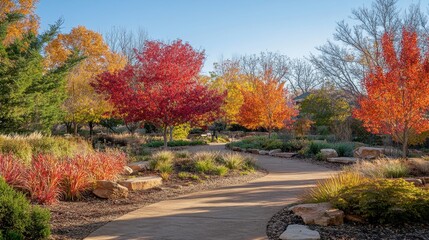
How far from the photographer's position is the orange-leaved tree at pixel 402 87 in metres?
11.3

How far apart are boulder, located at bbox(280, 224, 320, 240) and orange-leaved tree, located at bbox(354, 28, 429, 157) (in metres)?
7.79

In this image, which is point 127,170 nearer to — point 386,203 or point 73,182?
point 73,182

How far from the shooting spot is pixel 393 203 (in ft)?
18.7

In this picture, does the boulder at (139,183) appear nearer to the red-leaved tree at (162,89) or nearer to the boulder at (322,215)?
the boulder at (322,215)

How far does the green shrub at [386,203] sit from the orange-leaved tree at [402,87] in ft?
20.1

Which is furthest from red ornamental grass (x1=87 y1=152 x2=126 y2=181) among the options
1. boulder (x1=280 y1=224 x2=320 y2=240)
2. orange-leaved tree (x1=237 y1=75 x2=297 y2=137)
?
orange-leaved tree (x1=237 y1=75 x2=297 y2=137)

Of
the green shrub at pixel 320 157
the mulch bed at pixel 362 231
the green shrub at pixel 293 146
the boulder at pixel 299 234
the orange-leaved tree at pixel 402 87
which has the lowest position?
the mulch bed at pixel 362 231

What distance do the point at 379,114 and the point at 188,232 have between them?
347 inches

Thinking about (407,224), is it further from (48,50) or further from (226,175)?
(48,50)

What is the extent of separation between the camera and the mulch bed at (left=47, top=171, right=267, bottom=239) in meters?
5.84

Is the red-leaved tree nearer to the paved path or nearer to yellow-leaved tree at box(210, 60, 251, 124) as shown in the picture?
the paved path

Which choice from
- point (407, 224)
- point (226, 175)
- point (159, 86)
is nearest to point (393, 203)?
point (407, 224)

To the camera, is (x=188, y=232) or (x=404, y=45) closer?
(x=188, y=232)

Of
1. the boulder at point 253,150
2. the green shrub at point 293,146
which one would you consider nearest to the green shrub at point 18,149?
the boulder at point 253,150
